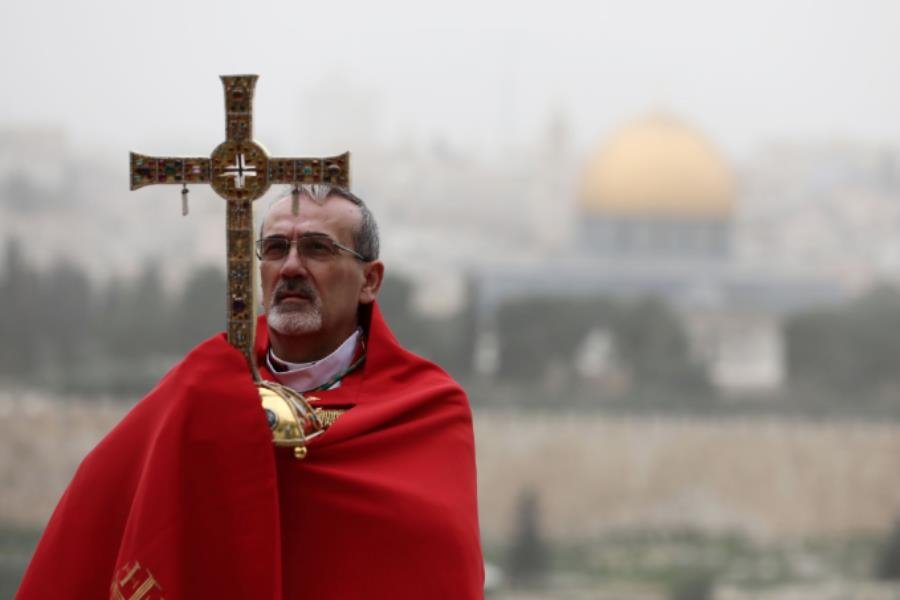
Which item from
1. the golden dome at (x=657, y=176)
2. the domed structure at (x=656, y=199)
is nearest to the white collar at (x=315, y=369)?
the domed structure at (x=656, y=199)

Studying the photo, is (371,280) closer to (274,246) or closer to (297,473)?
(274,246)

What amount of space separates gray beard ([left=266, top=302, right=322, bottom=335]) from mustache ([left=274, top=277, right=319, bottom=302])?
0.6 inches

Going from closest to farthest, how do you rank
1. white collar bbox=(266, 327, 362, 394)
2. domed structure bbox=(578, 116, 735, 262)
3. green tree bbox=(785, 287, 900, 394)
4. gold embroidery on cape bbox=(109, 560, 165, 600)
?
gold embroidery on cape bbox=(109, 560, 165, 600), white collar bbox=(266, 327, 362, 394), green tree bbox=(785, 287, 900, 394), domed structure bbox=(578, 116, 735, 262)

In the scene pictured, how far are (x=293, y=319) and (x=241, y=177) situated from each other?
0.77 feet

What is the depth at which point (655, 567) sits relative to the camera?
30094 mm

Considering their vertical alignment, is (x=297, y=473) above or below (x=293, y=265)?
below

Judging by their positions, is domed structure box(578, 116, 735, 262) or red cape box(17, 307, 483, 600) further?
domed structure box(578, 116, 735, 262)

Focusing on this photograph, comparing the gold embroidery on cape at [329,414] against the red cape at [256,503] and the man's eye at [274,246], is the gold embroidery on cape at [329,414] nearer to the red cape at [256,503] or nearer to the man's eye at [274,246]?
the red cape at [256,503]

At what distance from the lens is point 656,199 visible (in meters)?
57.2

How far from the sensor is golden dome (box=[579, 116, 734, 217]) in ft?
188

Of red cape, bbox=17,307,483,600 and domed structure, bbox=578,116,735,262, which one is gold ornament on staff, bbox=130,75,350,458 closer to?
red cape, bbox=17,307,483,600

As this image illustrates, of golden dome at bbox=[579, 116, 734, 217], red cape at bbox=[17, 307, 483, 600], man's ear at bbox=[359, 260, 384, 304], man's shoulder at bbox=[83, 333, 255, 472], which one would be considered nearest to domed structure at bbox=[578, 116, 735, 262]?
golden dome at bbox=[579, 116, 734, 217]

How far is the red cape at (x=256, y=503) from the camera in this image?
10.4ft

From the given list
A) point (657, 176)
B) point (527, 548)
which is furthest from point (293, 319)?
point (657, 176)
